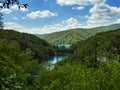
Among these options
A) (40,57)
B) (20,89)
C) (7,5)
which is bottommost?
(40,57)

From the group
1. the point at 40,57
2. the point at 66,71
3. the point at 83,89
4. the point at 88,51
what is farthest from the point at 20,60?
the point at 40,57

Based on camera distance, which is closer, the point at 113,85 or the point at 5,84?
the point at 5,84

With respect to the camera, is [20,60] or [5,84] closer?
[5,84]

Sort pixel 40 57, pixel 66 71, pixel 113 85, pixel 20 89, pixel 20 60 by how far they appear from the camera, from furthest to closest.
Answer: pixel 40 57
pixel 20 60
pixel 66 71
pixel 113 85
pixel 20 89

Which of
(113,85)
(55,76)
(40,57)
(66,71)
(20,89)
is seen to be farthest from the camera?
(40,57)

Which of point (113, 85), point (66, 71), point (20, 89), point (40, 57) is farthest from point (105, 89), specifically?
point (40, 57)

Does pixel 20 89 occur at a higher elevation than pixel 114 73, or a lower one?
higher

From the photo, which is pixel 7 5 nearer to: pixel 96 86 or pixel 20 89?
pixel 20 89

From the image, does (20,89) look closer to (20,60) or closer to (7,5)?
(7,5)

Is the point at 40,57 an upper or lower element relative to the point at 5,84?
lower
